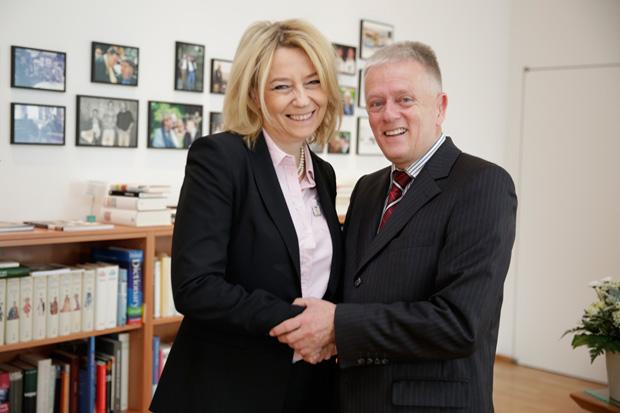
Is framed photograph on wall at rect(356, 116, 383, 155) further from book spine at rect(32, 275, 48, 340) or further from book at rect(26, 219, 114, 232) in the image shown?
book spine at rect(32, 275, 48, 340)

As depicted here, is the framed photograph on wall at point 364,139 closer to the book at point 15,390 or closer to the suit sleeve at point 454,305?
the book at point 15,390

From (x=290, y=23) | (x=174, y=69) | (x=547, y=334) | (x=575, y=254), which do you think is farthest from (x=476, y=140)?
(x=290, y=23)

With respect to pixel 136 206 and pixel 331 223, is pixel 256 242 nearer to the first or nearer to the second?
pixel 331 223

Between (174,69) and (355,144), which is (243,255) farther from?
(355,144)

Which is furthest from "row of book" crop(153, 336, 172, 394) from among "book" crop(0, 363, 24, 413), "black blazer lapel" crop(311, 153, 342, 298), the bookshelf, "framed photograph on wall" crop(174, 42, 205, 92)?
"black blazer lapel" crop(311, 153, 342, 298)

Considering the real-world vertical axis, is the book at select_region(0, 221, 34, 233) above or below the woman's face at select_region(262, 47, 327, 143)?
below

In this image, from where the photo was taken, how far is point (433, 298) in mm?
1817

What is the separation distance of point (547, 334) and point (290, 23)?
478 centimetres

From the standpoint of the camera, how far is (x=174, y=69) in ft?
13.3

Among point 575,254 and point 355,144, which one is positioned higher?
point 355,144

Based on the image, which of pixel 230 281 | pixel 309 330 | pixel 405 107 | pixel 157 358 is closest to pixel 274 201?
pixel 230 281

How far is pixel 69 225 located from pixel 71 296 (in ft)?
1.12

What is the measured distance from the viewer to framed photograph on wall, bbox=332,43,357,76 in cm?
497

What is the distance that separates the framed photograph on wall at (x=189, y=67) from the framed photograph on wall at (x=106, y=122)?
1.09ft
